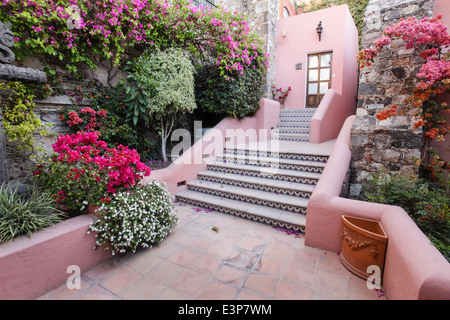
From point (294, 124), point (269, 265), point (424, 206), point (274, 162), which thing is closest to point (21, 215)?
point (269, 265)

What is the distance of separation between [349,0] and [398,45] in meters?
7.65

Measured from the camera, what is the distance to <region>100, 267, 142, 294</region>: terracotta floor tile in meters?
2.06

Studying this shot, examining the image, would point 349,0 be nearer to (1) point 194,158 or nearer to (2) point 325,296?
(1) point 194,158

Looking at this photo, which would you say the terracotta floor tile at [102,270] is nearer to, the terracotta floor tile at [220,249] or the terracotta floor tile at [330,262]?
the terracotta floor tile at [220,249]

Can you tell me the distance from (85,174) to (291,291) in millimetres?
2431

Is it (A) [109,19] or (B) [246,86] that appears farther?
(B) [246,86]

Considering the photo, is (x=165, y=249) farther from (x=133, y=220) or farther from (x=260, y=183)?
(x=260, y=183)

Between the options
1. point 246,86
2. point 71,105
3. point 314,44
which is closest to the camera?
point 71,105

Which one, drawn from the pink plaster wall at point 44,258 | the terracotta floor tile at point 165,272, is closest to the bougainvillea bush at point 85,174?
the pink plaster wall at point 44,258

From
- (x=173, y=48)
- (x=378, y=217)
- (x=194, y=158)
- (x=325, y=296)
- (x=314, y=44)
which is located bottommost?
(x=325, y=296)

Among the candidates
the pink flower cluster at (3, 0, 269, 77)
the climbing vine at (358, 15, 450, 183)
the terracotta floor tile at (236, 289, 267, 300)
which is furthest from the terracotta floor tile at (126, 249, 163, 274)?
the climbing vine at (358, 15, 450, 183)

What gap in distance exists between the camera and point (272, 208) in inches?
138

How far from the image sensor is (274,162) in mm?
4457

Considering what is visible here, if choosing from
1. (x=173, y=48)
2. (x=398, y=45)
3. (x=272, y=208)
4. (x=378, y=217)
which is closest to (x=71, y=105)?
(x=173, y=48)
